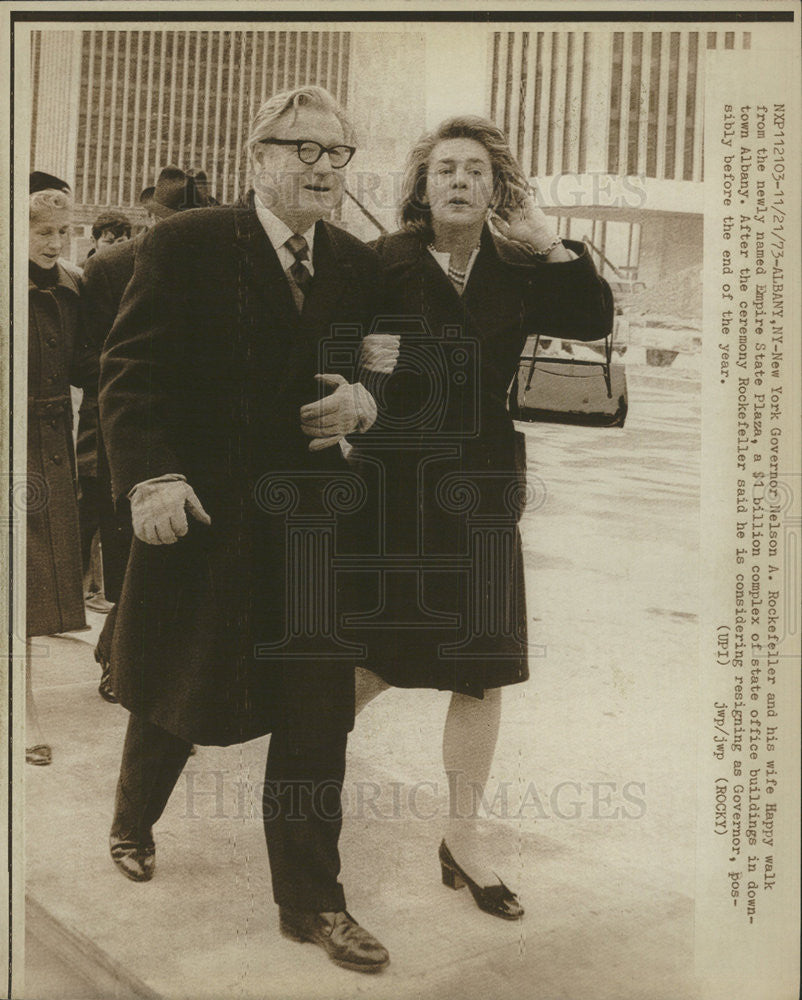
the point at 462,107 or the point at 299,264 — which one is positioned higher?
the point at 462,107

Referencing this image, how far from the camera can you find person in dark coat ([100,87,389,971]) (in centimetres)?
274

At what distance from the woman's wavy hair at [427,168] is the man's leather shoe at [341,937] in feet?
6.26

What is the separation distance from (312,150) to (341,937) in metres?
2.16

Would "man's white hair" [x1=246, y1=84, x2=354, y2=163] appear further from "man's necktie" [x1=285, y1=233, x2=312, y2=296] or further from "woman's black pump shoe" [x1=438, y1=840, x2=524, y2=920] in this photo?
"woman's black pump shoe" [x1=438, y1=840, x2=524, y2=920]

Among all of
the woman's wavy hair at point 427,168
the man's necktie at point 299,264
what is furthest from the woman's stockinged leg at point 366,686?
the woman's wavy hair at point 427,168

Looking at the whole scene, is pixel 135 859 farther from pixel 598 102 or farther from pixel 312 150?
pixel 598 102

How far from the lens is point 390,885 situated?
2.91 meters

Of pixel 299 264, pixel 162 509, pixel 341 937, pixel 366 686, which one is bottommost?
pixel 341 937

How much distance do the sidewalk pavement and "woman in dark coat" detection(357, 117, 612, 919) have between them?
0.08m

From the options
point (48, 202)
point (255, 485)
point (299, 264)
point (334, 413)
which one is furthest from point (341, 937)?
point (48, 202)

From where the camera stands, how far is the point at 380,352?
286 centimetres

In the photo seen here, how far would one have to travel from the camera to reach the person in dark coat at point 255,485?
2738 mm

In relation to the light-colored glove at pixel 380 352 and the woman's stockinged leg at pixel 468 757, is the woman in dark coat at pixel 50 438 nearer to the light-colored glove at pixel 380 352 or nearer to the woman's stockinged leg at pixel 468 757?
the light-colored glove at pixel 380 352

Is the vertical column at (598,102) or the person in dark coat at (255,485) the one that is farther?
the vertical column at (598,102)
